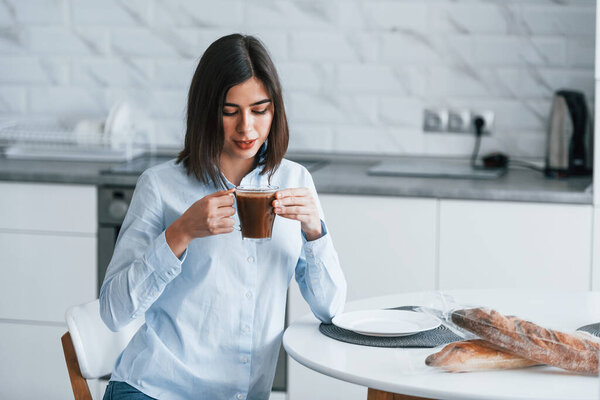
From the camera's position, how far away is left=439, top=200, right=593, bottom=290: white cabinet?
2727 mm

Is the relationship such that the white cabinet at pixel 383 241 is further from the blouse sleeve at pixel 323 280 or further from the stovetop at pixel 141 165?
the blouse sleeve at pixel 323 280

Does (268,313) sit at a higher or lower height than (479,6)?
lower

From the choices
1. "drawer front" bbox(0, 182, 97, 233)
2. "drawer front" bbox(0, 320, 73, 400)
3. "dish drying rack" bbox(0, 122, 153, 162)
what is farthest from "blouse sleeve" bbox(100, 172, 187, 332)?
"dish drying rack" bbox(0, 122, 153, 162)

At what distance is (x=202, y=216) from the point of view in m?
1.58

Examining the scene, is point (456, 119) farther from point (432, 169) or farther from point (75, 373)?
point (75, 373)

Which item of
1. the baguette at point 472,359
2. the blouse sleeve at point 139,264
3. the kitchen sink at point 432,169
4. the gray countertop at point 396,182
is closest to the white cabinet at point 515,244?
the gray countertop at point 396,182

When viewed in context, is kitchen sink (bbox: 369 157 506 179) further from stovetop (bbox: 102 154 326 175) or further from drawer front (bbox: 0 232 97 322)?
drawer front (bbox: 0 232 97 322)

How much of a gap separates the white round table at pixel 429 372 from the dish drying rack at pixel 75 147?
1.74 metres

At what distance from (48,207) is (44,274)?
0.79 feet

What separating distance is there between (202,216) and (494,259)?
146 cm

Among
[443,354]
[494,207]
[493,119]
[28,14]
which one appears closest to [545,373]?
[443,354]

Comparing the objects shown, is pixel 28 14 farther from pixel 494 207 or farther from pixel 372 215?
pixel 494 207

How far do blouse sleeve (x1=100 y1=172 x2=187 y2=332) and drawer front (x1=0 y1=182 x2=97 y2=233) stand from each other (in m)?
1.21

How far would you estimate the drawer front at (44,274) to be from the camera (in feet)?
9.86
